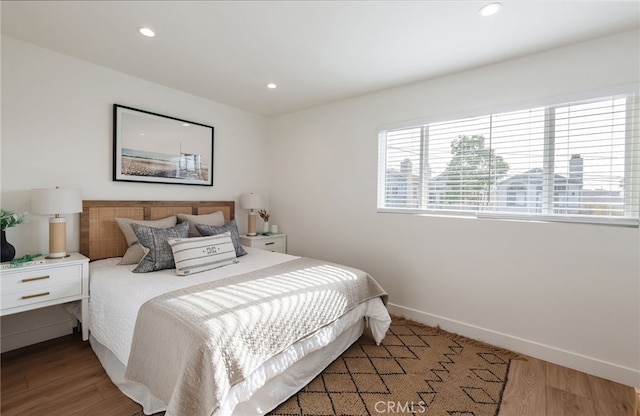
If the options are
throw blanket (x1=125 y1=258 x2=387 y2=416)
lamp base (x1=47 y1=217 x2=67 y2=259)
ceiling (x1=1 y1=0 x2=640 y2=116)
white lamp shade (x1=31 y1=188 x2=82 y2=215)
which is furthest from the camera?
lamp base (x1=47 y1=217 x2=67 y2=259)

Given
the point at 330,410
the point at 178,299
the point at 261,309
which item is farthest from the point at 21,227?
the point at 330,410

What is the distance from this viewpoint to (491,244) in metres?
2.52

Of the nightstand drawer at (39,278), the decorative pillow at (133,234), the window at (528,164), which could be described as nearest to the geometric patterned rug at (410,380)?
the window at (528,164)

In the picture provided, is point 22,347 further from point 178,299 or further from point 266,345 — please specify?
point 266,345

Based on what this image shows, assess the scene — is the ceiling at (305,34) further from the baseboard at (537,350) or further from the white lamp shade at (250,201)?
the baseboard at (537,350)

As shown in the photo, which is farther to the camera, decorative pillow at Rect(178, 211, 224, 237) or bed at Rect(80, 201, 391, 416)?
decorative pillow at Rect(178, 211, 224, 237)

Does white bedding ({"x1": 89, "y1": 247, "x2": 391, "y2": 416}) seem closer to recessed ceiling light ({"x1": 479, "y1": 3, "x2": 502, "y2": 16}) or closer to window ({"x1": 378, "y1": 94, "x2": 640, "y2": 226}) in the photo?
window ({"x1": 378, "y1": 94, "x2": 640, "y2": 226})

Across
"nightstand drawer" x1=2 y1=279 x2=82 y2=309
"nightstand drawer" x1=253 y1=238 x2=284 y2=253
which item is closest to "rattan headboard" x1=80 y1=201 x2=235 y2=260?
"nightstand drawer" x1=2 y1=279 x2=82 y2=309

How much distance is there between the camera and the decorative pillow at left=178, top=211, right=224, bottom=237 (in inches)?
118

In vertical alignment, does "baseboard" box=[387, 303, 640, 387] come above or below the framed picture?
below

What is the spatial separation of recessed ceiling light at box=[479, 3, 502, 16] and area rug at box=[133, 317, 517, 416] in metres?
2.46

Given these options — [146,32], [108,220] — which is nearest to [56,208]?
[108,220]

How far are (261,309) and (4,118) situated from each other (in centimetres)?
253

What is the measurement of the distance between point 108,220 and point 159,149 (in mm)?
876
